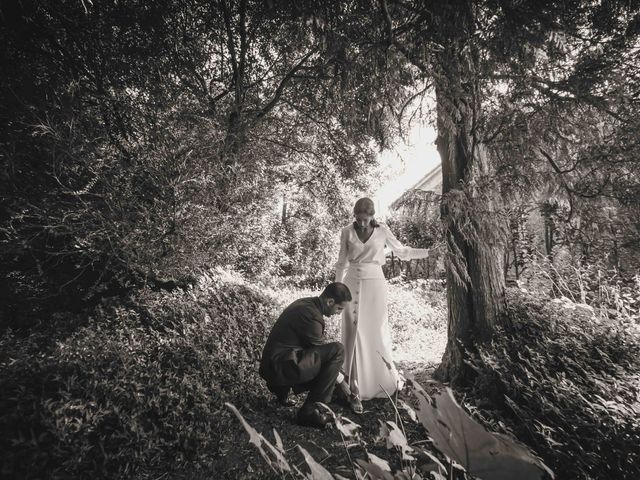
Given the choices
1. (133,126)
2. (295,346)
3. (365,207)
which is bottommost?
(295,346)

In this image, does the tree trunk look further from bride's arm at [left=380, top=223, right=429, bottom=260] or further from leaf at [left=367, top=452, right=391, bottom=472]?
leaf at [left=367, top=452, right=391, bottom=472]

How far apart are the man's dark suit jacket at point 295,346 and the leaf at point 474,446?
2738mm

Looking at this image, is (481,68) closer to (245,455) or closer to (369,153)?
(369,153)

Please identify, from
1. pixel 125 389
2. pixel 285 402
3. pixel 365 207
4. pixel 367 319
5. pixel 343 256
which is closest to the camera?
pixel 125 389

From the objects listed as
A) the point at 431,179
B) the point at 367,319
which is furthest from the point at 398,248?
the point at 431,179

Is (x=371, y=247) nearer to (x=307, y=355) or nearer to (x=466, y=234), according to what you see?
(x=466, y=234)

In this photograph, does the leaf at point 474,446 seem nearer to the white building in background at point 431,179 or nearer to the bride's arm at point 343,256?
the bride's arm at point 343,256

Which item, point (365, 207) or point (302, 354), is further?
point (365, 207)

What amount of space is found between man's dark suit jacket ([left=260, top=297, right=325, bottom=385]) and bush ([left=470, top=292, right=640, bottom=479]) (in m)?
1.68

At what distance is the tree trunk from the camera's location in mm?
3549

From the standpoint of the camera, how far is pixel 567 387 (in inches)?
117

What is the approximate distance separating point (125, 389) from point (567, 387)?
3.67 meters

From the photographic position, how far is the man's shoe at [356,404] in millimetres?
3834

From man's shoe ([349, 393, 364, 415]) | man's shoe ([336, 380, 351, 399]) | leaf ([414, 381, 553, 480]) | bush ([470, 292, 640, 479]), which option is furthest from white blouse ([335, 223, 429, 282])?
leaf ([414, 381, 553, 480])
